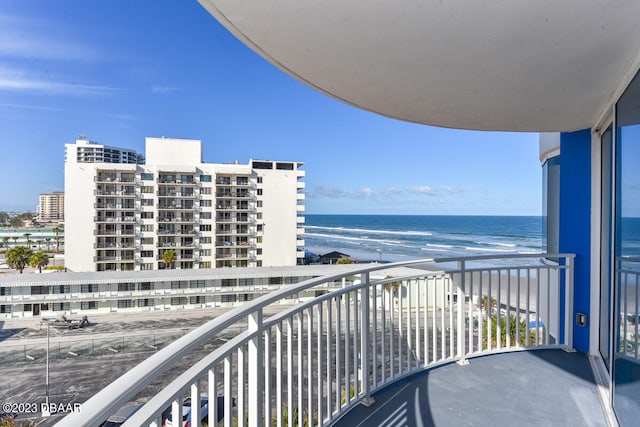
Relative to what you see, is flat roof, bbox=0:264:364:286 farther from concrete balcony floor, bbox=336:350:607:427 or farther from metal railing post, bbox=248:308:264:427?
metal railing post, bbox=248:308:264:427

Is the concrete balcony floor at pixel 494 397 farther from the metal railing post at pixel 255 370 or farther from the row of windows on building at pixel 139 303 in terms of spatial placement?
the row of windows on building at pixel 139 303

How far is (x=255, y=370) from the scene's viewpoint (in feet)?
4.17

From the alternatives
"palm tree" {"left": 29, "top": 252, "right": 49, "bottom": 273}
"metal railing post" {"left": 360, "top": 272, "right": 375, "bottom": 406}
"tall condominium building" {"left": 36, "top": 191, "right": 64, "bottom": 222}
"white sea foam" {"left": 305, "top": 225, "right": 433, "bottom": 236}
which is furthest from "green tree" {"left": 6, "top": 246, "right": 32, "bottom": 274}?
"metal railing post" {"left": 360, "top": 272, "right": 375, "bottom": 406}

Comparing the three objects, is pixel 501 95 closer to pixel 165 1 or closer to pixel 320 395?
pixel 320 395

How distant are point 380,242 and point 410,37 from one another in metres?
35.1

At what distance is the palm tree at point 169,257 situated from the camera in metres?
28.9

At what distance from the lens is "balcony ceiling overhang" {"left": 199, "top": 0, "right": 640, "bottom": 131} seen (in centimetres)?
121

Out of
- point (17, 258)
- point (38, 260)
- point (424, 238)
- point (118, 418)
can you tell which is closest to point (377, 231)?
point (424, 238)

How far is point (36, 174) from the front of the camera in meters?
59.8

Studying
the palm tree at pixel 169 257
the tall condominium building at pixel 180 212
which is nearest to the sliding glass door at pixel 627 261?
the palm tree at pixel 169 257

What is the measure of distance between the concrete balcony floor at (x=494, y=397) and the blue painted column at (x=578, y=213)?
0.42m

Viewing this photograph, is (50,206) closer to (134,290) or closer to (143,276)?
(134,290)

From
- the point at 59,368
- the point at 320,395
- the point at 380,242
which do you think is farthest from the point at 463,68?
the point at 380,242

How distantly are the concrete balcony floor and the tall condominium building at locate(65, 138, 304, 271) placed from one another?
29.7 metres
